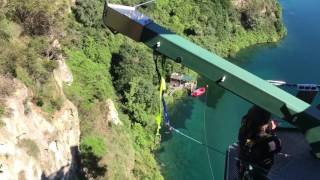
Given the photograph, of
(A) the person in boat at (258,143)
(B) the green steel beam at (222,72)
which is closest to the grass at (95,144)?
(B) the green steel beam at (222,72)

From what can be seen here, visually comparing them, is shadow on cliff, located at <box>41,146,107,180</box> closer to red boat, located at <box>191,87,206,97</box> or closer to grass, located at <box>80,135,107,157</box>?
grass, located at <box>80,135,107,157</box>

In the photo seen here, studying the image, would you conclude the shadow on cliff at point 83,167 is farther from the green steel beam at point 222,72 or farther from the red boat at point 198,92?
the red boat at point 198,92

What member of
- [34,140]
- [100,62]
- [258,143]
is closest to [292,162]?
[258,143]

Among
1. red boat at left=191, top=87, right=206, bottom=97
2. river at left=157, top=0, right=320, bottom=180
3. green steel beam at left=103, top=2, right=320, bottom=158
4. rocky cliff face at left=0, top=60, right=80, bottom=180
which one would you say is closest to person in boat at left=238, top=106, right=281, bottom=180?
Answer: green steel beam at left=103, top=2, right=320, bottom=158

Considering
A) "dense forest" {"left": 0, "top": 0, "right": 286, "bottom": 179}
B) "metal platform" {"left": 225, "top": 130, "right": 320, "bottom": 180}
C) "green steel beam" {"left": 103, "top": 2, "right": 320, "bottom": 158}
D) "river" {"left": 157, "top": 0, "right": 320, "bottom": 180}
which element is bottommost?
"river" {"left": 157, "top": 0, "right": 320, "bottom": 180}

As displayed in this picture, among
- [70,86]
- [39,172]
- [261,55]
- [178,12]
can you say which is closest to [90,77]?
[70,86]

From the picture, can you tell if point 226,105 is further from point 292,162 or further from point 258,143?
point 258,143
